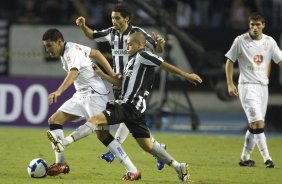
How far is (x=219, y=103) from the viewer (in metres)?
22.6

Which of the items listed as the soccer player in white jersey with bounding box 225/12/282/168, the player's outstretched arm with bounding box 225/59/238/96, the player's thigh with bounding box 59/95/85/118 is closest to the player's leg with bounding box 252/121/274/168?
the soccer player in white jersey with bounding box 225/12/282/168

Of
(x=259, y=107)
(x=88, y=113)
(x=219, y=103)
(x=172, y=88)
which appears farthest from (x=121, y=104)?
(x=219, y=103)

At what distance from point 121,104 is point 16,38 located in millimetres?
13318

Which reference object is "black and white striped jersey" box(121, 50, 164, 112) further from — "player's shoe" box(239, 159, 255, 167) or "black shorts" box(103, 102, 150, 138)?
"player's shoe" box(239, 159, 255, 167)

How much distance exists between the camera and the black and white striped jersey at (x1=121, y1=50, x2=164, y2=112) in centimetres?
1002

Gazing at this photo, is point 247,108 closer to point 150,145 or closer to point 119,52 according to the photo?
point 119,52

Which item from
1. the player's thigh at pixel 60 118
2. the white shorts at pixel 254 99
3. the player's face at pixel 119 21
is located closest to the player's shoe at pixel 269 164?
the white shorts at pixel 254 99

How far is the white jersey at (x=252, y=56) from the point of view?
40.4 feet

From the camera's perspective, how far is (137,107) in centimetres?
1001

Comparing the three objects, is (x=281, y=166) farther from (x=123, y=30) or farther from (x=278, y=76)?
(x=278, y=76)

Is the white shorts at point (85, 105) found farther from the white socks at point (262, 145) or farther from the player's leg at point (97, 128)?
the white socks at point (262, 145)

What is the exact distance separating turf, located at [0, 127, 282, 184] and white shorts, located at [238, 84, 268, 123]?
76 centimetres

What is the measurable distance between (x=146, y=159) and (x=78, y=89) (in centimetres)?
257

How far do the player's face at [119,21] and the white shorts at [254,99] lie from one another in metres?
2.01
